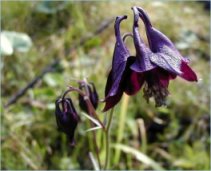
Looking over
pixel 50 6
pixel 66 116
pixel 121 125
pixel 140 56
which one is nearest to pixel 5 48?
pixel 66 116

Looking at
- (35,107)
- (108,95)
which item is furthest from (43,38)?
(108,95)

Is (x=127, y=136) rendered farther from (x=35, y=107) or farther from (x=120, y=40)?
(x=120, y=40)

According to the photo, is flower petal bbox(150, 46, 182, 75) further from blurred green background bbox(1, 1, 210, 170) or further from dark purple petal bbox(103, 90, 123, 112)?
blurred green background bbox(1, 1, 210, 170)

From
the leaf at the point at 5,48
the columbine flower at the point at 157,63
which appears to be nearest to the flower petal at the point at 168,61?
the columbine flower at the point at 157,63

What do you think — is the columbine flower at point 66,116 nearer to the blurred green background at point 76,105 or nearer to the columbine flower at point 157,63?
the columbine flower at point 157,63

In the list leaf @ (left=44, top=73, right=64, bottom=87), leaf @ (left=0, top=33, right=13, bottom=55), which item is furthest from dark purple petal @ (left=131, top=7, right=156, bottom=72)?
leaf @ (left=44, top=73, right=64, bottom=87)

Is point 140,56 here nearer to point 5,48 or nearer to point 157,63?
point 157,63
